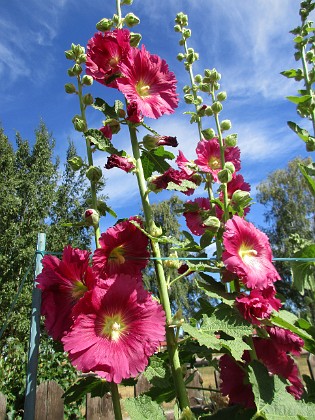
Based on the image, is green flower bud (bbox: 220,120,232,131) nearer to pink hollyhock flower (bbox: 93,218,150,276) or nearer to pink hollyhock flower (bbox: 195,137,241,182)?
pink hollyhock flower (bbox: 195,137,241,182)

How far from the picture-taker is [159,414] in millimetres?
734

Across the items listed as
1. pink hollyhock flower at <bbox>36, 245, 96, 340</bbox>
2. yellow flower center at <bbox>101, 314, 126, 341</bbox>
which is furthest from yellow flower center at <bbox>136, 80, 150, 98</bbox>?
yellow flower center at <bbox>101, 314, 126, 341</bbox>

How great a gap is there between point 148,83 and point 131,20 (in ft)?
0.75

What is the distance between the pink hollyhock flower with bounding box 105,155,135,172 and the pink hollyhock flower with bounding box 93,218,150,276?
13 cm

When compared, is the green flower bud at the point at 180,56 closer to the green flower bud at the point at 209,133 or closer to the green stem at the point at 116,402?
the green flower bud at the point at 209,133

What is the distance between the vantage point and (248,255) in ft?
3.18

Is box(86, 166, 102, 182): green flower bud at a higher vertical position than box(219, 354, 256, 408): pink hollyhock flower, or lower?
higher

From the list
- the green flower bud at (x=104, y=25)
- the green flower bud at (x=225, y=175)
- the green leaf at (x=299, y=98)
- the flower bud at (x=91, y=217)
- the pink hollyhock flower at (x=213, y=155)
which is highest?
the green leaf at (x=299, y=98)

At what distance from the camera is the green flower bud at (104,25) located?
106 cm

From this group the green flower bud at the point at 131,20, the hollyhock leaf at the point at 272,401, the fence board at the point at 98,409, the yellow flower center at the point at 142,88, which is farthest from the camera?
the fence board at the point at 98,409

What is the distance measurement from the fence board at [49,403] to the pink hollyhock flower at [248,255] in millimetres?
1384

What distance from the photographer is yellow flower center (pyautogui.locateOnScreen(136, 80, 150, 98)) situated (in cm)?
99

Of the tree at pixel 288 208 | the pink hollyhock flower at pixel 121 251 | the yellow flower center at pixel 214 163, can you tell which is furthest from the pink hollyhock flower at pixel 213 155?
the tree at pixel 288 208

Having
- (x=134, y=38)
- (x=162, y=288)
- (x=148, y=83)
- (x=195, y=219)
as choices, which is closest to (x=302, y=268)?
(x=195, y=219)
